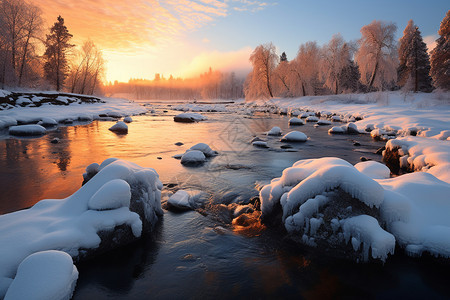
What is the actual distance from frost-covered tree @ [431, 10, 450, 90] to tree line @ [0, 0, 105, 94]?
139 ft

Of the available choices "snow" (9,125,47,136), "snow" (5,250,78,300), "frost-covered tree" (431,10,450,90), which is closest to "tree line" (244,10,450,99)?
"frost-covered tree" (431,10,450,90)

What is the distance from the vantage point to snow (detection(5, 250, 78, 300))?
7.68 feet

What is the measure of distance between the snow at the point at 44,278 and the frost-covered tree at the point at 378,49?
38729 mm

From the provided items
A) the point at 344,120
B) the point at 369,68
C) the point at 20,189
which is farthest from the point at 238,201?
the point at 369,68

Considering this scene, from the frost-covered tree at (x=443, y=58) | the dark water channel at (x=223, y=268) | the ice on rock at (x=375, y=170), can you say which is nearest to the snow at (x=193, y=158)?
the dark water channel at (x=223, y=268)

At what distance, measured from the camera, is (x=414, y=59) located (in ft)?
102

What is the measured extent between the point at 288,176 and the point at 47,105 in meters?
27.3

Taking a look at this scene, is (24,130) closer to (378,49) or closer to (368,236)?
(368,236)

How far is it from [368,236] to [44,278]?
3908 millimetres

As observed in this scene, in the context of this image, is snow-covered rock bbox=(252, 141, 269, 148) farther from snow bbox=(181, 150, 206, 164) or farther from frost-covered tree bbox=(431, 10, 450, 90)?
frost-covered tree bbox=(431, 10, 450, 90)

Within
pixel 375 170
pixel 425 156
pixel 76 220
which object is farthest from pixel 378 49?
pixel 76 220

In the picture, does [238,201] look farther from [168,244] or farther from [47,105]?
[47,105]

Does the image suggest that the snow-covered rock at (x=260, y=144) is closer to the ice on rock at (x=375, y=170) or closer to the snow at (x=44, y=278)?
the ice on rock at (x=375, y=170)

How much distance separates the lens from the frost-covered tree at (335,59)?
126 feet
